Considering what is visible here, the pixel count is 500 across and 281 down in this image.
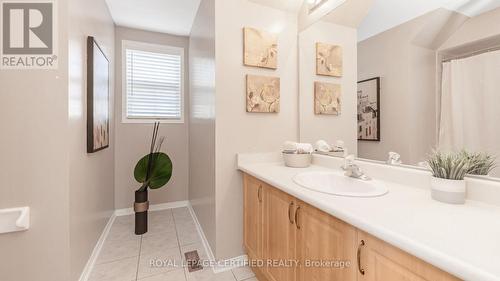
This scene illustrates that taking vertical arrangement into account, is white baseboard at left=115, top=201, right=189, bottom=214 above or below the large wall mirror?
below

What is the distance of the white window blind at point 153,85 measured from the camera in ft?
9.99

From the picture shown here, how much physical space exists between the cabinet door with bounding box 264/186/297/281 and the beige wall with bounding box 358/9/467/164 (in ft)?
2.29

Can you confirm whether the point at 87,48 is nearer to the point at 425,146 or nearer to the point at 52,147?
the point at 52,147

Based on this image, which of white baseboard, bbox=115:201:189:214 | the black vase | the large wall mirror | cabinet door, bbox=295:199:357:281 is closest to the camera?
cabinet door, bbox=295:199:357:281

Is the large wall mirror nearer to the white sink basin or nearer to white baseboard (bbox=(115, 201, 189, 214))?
the white sink basin

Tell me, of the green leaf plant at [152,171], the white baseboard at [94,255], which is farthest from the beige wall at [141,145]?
the green leaf plant at [152,171]

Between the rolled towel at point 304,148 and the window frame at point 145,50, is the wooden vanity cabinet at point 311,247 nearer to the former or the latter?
the rolled towel at point 304,148

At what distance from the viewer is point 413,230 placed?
2.16ft

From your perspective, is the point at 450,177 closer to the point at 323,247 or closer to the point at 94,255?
the point at 323,247

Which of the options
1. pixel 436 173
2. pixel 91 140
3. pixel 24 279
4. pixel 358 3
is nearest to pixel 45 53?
pixel 91 140

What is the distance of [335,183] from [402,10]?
1125 millimetres

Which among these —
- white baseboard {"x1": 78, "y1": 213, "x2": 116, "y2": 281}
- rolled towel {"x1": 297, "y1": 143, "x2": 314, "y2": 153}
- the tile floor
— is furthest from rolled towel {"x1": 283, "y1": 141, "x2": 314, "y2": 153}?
white baseboard {"x1": 78, "y1": 213, "x2": 116, "y2": 281}

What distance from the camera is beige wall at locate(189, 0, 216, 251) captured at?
189 cm

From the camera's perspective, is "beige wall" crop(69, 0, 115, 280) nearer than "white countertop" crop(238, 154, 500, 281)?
No
